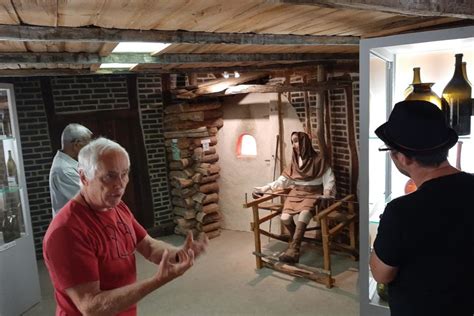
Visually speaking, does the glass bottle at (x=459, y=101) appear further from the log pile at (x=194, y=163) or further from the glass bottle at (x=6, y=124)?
the log pile at (x=194, y=163)

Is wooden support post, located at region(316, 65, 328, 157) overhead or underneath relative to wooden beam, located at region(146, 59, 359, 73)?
underneath

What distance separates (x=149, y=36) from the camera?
2041mm

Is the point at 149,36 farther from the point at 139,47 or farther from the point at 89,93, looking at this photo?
the point at 89,93

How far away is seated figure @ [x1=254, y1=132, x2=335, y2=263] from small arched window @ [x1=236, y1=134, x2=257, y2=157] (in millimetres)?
975

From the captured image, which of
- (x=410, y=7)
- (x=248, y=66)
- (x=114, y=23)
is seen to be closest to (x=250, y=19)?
(x=114, y=23)

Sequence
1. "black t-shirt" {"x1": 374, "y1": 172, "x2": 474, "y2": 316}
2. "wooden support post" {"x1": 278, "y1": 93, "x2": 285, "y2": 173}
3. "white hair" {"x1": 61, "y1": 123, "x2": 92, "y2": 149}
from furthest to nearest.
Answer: "wooden support post" {"x1": 278, "y1": 93, "x2": 285, "y2": 173} → "white hair" {"x1": 61, "y1": 123, "x2": 92, "y2": 149} → "black t-shirt" {"x1": 374, "y1": 172, "x2": 474, "y2": 316}

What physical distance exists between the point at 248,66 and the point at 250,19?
2606 mm

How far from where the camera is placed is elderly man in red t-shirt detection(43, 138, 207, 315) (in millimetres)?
1360

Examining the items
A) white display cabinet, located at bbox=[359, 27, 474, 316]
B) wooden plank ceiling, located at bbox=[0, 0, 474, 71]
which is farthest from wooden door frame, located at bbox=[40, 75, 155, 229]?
white display cabinet, located at bbox=[359, 27, 474, 316]

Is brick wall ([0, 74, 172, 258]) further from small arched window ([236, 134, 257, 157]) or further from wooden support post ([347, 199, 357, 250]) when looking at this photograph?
wooden support post ([347, 199, 357, 250])

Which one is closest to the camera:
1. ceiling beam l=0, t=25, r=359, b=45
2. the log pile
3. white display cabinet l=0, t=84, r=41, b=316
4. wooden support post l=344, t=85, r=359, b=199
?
ceiling beam l=0, t=25, r=359, b=45

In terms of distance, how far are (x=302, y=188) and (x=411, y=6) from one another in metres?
3.43

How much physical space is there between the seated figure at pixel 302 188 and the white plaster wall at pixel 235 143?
591mm

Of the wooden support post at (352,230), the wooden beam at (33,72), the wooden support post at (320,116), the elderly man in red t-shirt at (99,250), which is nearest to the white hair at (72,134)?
the wooden beam at (33,72)
